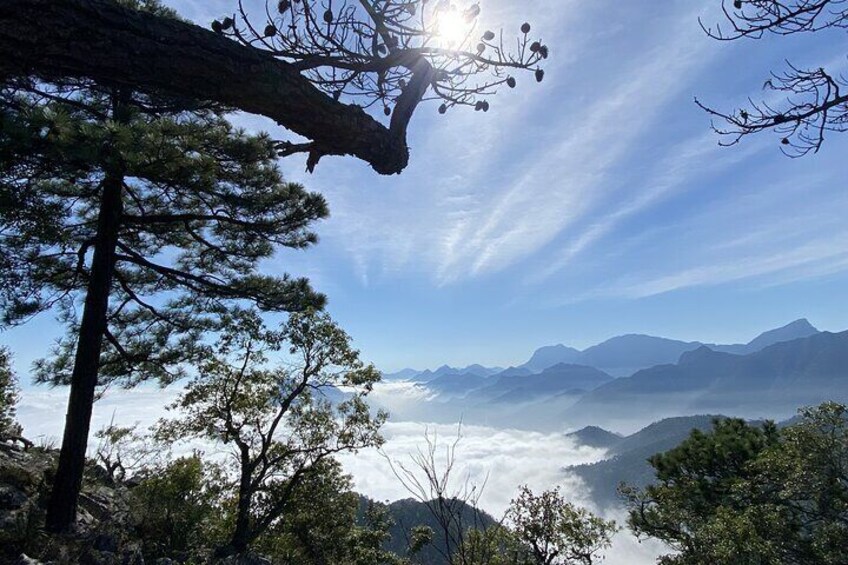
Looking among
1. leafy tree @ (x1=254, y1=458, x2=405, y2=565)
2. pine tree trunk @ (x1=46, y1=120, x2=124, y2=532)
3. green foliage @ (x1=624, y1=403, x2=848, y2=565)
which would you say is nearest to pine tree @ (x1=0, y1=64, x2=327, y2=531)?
pine tree trunk @ (x1=46, y1=120, x2=124, y2=532)

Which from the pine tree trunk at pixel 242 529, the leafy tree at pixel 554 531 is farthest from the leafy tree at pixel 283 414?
the leafy tree at pixel 554 531

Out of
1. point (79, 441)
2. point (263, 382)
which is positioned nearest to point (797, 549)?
point (263, 382)

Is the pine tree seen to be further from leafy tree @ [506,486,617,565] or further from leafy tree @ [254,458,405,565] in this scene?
leafy tree @ [506,486,617,565]

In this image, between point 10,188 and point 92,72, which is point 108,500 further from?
Result: point 92,72

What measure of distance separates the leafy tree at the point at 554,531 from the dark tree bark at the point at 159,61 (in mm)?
15824

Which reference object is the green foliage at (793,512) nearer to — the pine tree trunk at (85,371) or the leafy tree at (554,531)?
the leafy tree at (554,531)

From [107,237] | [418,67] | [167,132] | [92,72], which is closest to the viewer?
[92,72]

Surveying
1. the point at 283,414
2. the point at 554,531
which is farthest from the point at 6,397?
the point at 554,531

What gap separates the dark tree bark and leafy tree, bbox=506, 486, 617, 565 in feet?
51.9

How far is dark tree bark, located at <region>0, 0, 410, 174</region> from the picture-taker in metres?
1.74

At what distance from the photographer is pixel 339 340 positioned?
12148 mm

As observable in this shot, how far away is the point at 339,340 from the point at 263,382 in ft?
7.70

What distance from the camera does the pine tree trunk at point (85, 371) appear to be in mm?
6738

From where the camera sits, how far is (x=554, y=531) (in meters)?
15.8
